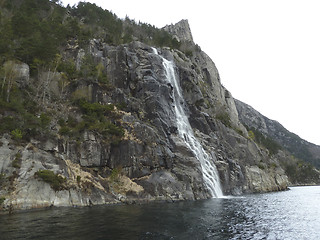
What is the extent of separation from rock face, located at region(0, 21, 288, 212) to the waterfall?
2.06 meters

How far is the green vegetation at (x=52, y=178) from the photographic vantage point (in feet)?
93.4

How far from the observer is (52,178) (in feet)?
→ 94.9

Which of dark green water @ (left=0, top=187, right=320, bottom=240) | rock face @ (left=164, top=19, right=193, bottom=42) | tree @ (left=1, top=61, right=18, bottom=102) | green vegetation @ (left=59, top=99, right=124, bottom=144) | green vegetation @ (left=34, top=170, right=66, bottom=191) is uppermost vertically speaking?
rock face @ (left=164, top=19, right=193, bottom=42)

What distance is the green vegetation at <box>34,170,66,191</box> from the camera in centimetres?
2847

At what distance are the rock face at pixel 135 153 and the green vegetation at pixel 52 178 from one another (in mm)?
399

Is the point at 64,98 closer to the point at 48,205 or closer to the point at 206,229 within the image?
the point at 48,205

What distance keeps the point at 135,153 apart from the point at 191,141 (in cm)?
1788

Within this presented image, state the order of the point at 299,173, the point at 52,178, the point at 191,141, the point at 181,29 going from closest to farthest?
the point at 52,178 < the point at 191,141 < the point at 181,29 < the point at 299,173

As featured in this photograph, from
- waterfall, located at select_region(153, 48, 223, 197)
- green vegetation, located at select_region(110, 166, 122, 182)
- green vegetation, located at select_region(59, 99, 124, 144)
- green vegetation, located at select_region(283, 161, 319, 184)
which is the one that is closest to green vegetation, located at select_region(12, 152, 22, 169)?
green vegetation, located at select_region(59, 99, 124, 144)

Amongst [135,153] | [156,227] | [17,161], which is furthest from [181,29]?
[156,227]

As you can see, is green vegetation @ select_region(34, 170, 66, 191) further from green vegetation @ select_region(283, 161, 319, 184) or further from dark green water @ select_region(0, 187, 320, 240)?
green vegetation @ select_region(283, 161, 319, 184)

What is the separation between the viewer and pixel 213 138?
61969 mm

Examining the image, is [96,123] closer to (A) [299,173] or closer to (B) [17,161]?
(B) [17,161]

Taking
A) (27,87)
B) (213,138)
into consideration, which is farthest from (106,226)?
(213,138)
